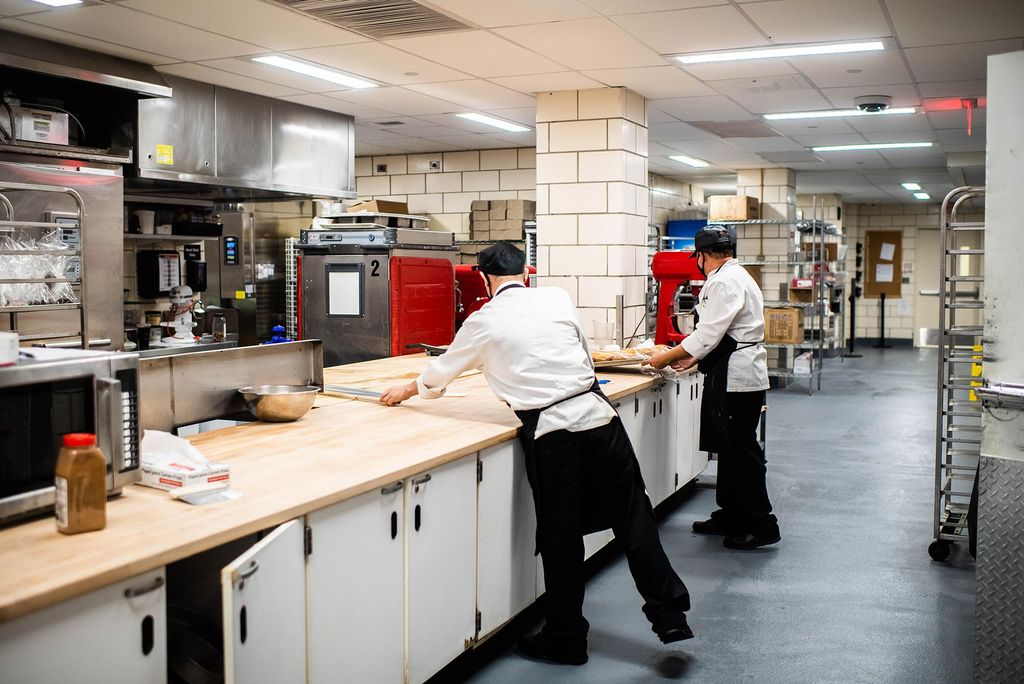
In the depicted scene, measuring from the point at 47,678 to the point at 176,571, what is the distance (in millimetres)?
635

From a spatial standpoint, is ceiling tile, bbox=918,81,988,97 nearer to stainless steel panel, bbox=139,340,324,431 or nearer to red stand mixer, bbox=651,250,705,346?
red stand mixer, bbox=651,250,705,346

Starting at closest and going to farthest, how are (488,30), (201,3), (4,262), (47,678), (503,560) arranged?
(47,678) < (503,560) < (4,262) < (201,3) < (488,30)

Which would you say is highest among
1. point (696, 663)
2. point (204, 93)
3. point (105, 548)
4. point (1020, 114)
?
point (204, 93)

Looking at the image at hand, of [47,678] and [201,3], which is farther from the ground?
[201,3]

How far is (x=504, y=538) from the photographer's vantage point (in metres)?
3.15

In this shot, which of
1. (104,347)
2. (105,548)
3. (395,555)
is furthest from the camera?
(104,347)

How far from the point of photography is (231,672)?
1852 mm

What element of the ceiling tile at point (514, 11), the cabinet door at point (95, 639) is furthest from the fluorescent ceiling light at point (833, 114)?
the cabinet door at point (95, 639)

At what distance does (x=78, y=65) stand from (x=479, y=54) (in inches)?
83.9

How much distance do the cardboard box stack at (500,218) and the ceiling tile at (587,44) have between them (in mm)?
3023

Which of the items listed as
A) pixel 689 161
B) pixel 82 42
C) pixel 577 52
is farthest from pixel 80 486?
pixel 689 161

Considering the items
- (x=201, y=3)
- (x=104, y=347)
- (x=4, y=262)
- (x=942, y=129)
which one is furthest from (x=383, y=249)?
(x=942, y=129)

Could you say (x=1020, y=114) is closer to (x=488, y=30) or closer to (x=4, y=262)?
(x=488, y=30)

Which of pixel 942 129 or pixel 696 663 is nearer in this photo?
pixel 696 663
